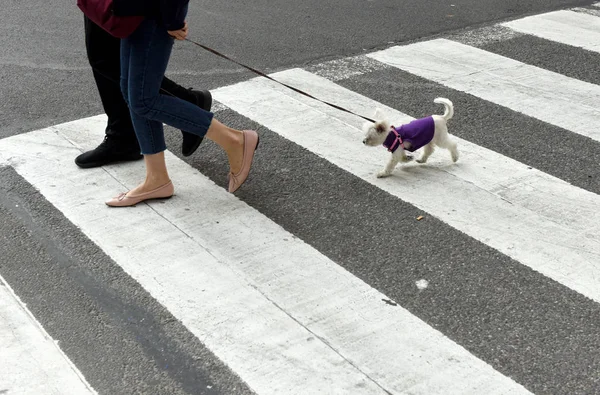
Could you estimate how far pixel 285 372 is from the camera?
3.60 metres

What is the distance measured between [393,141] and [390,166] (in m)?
0.18

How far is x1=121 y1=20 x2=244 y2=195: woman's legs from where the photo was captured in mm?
4516

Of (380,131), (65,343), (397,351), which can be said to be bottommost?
(65,343)

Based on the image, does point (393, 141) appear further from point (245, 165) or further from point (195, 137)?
point (195, 137)

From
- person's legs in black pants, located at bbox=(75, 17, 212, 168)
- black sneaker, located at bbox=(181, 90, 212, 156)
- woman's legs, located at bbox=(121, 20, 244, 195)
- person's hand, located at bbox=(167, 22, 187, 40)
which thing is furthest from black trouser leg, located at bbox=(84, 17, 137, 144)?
person's hand, located at bbox=(167, 22, 187, 40)

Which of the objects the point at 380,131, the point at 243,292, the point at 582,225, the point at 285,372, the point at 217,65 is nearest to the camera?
the point at 285,372

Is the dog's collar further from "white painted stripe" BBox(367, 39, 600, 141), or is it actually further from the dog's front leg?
"white painted stripe" BBox(367, 39, 600, 141)

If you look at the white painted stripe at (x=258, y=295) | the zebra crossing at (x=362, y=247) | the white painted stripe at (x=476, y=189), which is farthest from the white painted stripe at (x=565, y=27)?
the white painted stripe at (x=258, y=295)

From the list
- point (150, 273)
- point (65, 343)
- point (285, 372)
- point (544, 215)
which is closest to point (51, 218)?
point (150, 273)

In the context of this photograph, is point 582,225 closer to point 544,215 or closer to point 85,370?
point 544,215

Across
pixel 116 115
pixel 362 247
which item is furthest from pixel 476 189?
pixel 116 115

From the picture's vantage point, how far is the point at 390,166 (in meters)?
5.31

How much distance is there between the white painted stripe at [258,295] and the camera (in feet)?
11.8

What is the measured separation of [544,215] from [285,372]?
2051mm
